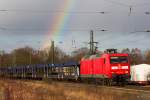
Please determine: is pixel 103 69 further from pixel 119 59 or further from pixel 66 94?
pixel 66 94

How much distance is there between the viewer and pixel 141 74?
2221 inches

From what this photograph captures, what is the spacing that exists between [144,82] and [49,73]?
2537cm

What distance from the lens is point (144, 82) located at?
182 ft

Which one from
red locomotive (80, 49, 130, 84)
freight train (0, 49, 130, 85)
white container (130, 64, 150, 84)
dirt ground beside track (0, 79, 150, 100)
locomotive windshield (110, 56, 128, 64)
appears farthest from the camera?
white container (130, 64, 150, 84)

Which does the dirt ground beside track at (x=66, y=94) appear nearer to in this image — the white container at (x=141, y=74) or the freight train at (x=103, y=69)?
the freight train at (x=103, y=69)

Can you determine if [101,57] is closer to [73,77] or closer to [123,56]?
[123,56]

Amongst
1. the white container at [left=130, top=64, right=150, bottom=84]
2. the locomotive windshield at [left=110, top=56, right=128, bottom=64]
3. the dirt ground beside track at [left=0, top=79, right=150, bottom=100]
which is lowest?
the dirt ground beside track at [left=0, top=79, right=150, bottom=100]

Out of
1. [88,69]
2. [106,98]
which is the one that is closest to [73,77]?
[88,69]

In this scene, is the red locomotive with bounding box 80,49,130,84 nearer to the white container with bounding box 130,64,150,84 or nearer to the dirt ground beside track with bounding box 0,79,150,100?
the white container with bounding box 130,64,150,84

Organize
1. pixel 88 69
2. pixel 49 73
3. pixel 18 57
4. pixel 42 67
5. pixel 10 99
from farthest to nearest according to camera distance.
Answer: pixel 18 57
pixel 42 67
pixel 49 73
pixel 88 69
pixel 10 99

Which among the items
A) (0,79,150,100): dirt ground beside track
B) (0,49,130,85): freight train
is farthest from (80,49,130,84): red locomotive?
(0,79,150,100): dirt ground beside track

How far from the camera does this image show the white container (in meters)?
56.0

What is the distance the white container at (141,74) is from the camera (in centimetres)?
5598

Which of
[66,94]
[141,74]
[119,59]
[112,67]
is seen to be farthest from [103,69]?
[66,94]
